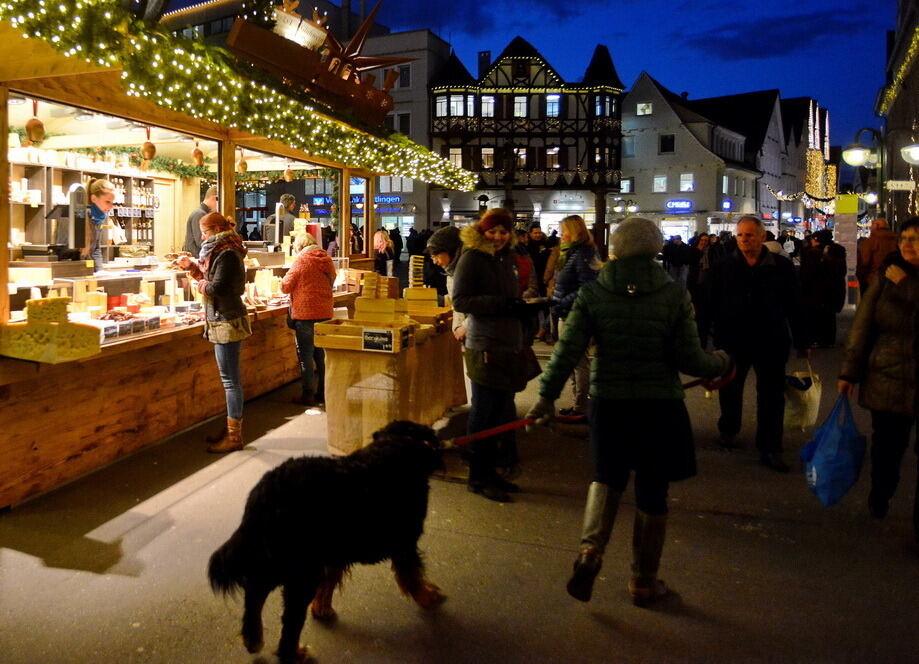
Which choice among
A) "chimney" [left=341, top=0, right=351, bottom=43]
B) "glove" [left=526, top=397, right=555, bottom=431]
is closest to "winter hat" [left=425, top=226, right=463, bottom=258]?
"glove" [left=526, top=397, right=555, bottom=431]

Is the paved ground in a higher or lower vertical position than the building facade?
lower

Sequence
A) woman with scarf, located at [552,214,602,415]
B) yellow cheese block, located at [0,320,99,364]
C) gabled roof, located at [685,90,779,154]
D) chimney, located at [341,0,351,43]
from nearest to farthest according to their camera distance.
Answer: yellow cheese block, located at [0,320,99,364] < woman with scarf, located at [552,214,602,415] < chimney, located at [341,0,351,43] < gabled roof, located at [685,90,779,154]

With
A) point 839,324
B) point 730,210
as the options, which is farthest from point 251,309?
point 730,210

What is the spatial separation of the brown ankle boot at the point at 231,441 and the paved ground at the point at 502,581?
364 mm

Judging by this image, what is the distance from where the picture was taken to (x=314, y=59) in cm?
922

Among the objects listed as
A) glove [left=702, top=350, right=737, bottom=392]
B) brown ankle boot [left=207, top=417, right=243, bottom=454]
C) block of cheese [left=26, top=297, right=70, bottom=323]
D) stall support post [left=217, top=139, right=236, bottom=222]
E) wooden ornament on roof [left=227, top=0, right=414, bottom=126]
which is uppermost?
wooden ornament on roof [left=227, top=0, right=414, bottom=126]

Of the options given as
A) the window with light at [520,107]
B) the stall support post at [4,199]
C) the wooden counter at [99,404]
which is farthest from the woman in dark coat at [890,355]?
the window with light at [520,107]

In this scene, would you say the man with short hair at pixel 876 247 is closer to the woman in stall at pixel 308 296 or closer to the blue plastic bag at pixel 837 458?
the blue plastic bag at pixel 837 458

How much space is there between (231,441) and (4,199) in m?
2.47

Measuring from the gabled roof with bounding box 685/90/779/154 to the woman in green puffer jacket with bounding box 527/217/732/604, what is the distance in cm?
5693

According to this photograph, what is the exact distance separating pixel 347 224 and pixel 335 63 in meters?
3.18

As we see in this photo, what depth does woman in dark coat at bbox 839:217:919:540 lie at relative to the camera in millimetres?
4520

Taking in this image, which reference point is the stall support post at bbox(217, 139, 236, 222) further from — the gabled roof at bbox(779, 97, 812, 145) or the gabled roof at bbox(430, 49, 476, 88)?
the gabled roof at bbox(779, 97, 812, 145)

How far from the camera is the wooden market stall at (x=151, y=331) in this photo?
494 centimetres
